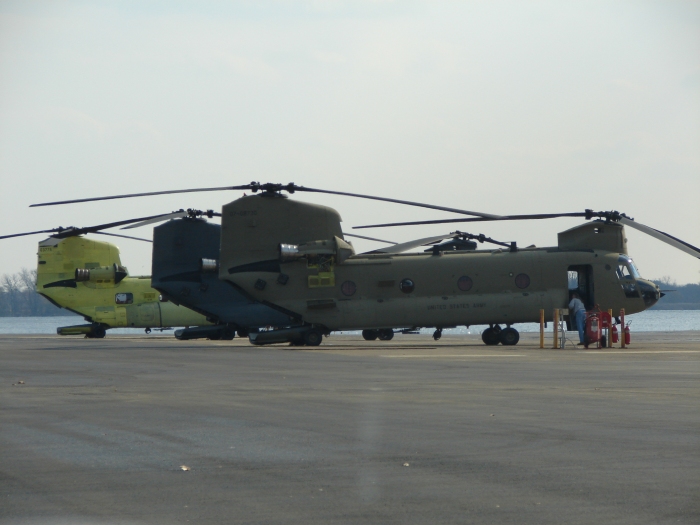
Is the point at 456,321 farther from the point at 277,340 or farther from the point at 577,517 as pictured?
the point at 577,517

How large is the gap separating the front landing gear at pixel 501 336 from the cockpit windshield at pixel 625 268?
4.14 metres

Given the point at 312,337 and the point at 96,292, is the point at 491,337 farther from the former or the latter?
the point at 96,292

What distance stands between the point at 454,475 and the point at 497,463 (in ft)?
2.00

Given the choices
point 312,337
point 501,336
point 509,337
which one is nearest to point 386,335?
point 501,336

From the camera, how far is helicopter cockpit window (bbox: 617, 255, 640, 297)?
3222 centimetres

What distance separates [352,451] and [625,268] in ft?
86.8

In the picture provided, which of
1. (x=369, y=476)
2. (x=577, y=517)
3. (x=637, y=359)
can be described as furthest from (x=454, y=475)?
(x=637, y=359)

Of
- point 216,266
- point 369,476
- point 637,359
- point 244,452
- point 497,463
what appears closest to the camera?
point 369,476

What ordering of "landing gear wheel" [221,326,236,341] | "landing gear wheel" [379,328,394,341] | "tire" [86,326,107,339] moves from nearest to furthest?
"landing gear wheel" [221,326,236,341]
"landing gear wheel" [379,328,394,341]
"tire" [86,326,107,339]

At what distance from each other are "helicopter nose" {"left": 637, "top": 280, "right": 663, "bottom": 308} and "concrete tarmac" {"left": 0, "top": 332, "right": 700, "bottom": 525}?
18.2 meters

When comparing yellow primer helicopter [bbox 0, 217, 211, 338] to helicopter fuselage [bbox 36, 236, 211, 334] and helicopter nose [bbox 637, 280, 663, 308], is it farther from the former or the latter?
helicopter nose [bbox 637, 280, 663, 308]

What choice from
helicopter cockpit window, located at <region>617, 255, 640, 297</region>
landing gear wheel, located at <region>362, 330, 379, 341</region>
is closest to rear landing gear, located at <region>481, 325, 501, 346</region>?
helicopter cockpit window, located at <region>617, 255, 640, 297</region>

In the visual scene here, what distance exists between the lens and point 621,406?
11.0 m

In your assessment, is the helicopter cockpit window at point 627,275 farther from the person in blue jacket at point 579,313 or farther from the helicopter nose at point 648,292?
the person in blue jacket at point 579,313
